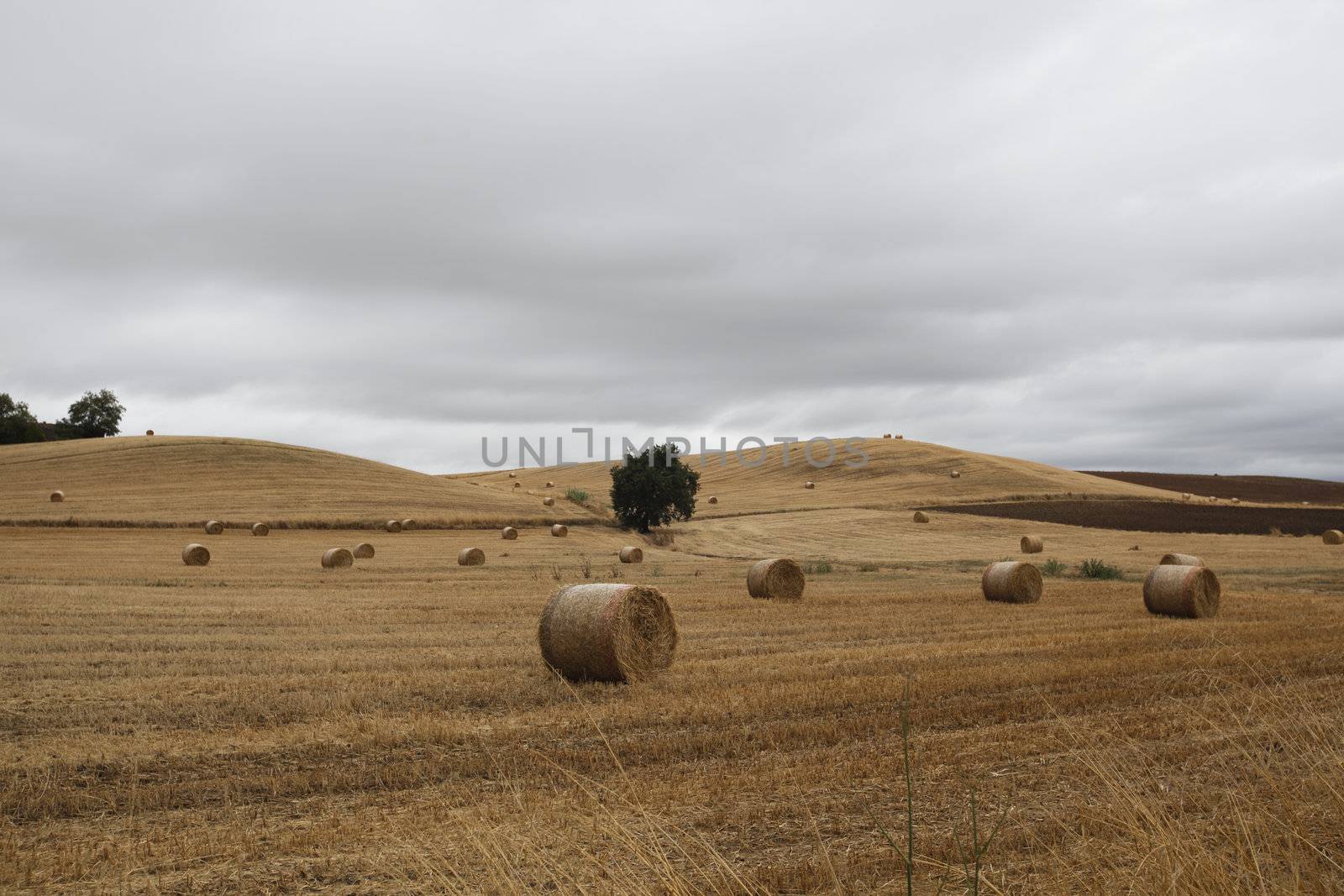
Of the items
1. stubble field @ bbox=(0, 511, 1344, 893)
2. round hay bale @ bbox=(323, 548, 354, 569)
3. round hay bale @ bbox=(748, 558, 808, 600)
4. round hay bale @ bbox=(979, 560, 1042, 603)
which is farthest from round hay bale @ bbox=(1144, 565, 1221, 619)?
round hay bale @ bbox=(323, 548, 354, 569)

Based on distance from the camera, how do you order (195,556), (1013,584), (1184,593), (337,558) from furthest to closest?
(195,556), (337,558), (1013,584), (1184,593)

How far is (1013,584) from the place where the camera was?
2011cm

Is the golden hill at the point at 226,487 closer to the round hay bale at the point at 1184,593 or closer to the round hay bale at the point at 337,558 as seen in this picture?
the round hay bale at the point at 337,558

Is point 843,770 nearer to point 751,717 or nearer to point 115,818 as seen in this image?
point 751,717

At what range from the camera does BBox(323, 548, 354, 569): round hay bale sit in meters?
28.8

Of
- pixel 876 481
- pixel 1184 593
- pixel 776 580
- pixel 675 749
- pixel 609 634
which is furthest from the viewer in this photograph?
pixel 876 481

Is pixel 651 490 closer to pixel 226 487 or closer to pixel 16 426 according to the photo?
pixel 226 487

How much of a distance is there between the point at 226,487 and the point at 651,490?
72.1 ft

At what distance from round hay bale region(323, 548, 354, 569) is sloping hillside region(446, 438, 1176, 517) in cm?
3538

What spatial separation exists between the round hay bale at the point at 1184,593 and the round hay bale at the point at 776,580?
256 inches

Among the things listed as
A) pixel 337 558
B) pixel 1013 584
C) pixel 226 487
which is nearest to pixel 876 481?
pixel 226 487

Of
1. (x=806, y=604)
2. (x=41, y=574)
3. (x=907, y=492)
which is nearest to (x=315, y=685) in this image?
(x=806, y=604)

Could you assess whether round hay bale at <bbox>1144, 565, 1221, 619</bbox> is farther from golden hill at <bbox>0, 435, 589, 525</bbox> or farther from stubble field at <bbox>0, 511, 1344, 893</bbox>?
golden hill at <bbox>0, 435, 589, 525</bbox>

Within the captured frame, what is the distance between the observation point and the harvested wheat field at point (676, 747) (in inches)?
197
